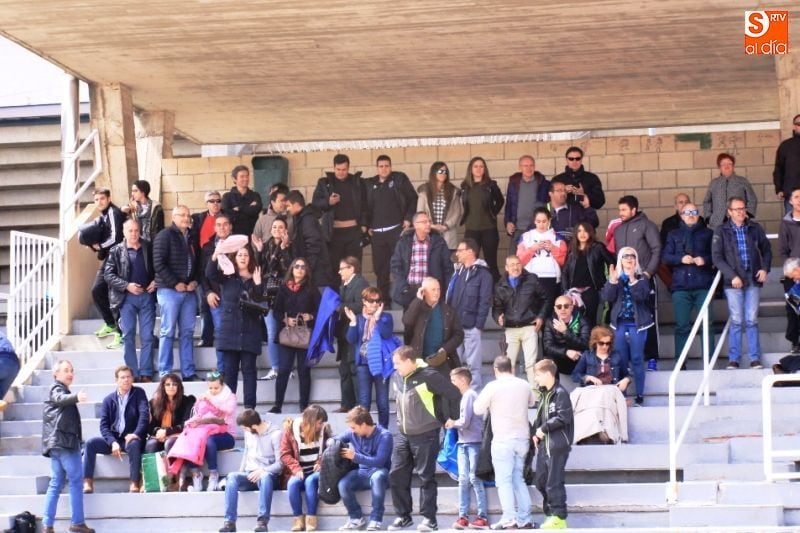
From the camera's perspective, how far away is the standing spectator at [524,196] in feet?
53.3

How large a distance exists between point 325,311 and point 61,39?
4.43 meters

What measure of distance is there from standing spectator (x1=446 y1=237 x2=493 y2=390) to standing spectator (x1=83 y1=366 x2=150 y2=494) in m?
2.93

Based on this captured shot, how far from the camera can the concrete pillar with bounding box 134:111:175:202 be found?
19.3 meters

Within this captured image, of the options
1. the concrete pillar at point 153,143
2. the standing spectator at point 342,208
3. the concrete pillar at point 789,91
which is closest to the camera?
the standing spectator at point 342,208

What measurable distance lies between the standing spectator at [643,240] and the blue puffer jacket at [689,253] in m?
0.16

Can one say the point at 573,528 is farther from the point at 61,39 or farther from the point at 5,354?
the point at 61,39

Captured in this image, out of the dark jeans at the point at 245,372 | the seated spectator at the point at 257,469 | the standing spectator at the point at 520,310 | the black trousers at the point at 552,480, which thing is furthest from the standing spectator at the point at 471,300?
the seated spectator at the point at 257,469

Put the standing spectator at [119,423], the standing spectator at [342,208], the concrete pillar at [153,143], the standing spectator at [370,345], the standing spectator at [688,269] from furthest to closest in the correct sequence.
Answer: the concrete pillar at [153,143] < the standing spectator at [342,208] < the standing spectator at [688,269] < the standing spectator at [370,345] < the standing spectator at [119,423]

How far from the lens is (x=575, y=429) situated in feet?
43.5

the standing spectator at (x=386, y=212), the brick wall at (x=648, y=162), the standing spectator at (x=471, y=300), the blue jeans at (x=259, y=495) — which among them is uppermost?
the brick wall at (x=648, y=162)

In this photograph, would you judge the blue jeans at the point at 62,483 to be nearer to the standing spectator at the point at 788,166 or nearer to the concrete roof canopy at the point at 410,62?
the concrete roof canopy at the point at 410,62

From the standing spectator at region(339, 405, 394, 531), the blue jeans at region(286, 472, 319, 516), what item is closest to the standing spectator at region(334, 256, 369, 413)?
the standing spectator at region(339, 405, 394, 531)

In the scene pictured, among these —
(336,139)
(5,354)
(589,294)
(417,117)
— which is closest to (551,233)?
(589,294)

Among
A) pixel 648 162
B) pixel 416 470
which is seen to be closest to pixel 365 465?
pixel 416 470
